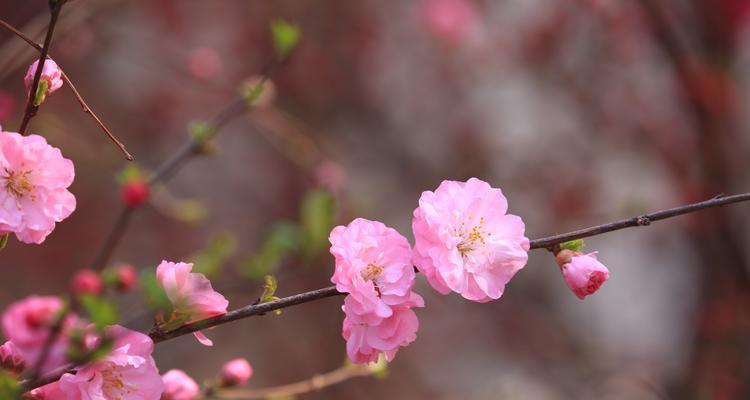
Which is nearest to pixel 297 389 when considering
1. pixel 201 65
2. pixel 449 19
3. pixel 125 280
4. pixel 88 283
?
pixel 125 280

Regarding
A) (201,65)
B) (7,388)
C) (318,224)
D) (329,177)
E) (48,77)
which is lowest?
(7,388)

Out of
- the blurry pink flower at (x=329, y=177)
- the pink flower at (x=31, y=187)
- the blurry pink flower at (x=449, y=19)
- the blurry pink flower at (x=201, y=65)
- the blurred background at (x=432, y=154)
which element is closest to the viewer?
the pink flower at (x=31, y=187)

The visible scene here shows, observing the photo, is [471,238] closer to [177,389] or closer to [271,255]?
[177,389]

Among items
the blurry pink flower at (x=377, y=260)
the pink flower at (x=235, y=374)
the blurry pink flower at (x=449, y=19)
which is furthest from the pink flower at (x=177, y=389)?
the blurry pink flower at (x=449, y=19)

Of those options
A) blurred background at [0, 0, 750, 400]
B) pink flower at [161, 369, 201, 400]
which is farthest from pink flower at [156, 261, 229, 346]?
blurred background at [0, 0, 750, 400]

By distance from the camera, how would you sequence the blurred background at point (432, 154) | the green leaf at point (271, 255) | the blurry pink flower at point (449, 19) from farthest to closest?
the blurry pink flower at point (449, 19)
the blurred background at point (432, 154)
the green leaf at point (271, 255)

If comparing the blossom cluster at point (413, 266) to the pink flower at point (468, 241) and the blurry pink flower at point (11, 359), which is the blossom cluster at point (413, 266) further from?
the blurry pink flower at point (11, 359)

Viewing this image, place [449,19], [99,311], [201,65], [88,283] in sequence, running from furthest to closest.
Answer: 1. [449,19]
2. [201,65]
3. [88,283]
4. [99,311]
